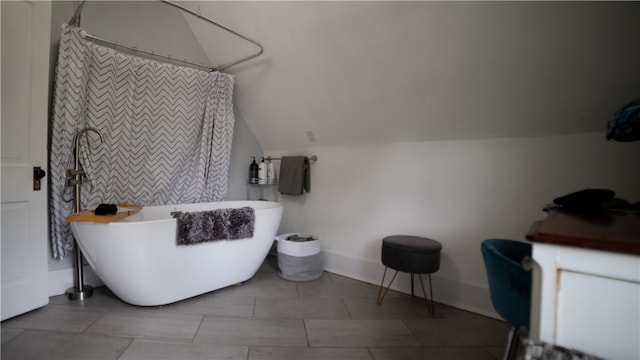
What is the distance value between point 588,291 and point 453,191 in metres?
1.65

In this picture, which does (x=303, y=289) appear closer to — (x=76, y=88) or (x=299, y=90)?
(x=299, y=90)

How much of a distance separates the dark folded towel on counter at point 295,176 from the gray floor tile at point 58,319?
1.80 metres

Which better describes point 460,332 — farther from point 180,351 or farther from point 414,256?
point 180,351

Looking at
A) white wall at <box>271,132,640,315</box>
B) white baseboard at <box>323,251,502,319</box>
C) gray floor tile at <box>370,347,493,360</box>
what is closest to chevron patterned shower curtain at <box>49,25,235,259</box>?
white wall at <box>271,132,640,315</box>

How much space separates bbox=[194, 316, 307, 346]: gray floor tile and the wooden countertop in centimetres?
142

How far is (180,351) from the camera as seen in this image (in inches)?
61.3

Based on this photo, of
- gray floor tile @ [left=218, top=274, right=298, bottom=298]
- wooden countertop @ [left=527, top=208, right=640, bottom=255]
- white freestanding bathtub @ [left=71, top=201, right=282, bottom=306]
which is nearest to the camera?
wooden countertop @ [left=527, top=208, right=640, bottom=255]

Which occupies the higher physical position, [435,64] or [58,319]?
[435,64]

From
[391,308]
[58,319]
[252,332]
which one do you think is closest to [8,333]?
[58,319]

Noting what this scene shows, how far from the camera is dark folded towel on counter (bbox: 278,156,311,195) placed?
9.95 feet

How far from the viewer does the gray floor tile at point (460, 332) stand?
1.73 meters

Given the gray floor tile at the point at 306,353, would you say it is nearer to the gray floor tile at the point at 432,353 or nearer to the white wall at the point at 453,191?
the gray floor tile at the point at 432,353

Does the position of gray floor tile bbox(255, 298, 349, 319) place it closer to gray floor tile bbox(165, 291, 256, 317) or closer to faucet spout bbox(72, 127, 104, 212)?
gray floor tile bbox(165, 291, 256, 317)

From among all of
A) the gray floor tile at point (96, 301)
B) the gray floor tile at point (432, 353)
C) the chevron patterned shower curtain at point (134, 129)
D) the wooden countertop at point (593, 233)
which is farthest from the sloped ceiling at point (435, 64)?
the gray floor tile at point (96, 301)
